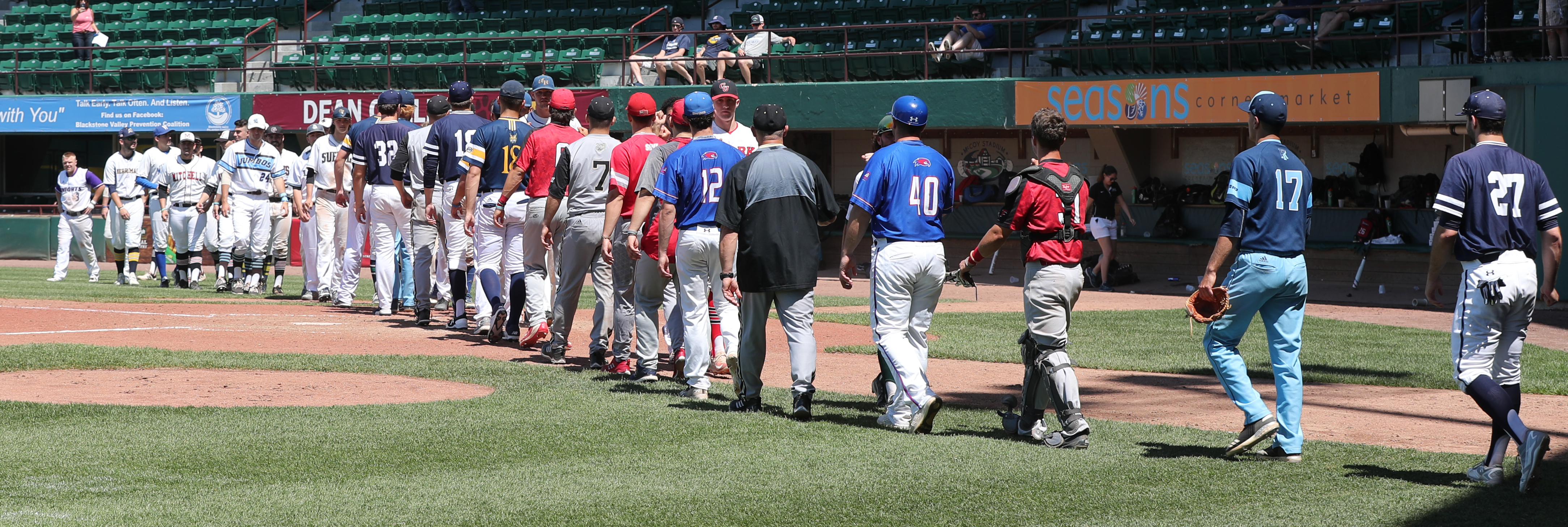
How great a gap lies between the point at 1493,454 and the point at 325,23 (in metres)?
27.0

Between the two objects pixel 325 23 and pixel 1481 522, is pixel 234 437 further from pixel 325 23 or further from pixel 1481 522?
pixel 325 23

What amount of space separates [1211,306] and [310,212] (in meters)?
10.5

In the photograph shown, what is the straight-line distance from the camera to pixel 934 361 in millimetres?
10188

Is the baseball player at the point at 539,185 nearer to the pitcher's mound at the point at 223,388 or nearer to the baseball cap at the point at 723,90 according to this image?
the pitcher's mound at the point at 223,388

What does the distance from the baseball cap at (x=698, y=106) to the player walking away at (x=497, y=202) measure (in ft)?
7.72

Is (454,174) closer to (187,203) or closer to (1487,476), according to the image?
(187,203)

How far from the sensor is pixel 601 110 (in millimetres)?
8602

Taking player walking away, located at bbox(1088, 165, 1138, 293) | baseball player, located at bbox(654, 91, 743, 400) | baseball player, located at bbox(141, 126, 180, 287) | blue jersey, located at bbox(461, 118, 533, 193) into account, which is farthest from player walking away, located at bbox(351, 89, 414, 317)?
player walking away, located at bbox(1088, 165, 1138, 293)

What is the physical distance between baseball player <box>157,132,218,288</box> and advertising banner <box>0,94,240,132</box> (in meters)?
7.85

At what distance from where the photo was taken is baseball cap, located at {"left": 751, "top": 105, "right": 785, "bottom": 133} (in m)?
7.08

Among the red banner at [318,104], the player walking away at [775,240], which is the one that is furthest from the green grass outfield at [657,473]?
the red banner at [318,104]

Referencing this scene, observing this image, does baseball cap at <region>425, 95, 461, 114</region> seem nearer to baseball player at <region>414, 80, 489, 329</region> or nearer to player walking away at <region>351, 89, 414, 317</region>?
baseball player at <region>414, 80, 489, 329</region>

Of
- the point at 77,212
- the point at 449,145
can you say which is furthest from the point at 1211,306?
the point at 77,212

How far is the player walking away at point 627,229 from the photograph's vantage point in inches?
321
